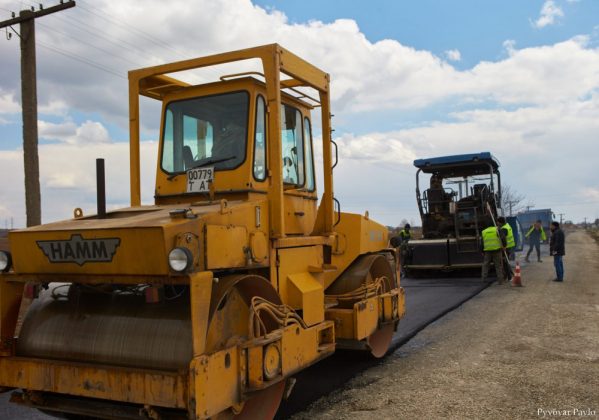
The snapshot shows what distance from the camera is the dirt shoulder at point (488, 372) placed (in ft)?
15.2

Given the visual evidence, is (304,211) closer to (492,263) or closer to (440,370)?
(440,370)

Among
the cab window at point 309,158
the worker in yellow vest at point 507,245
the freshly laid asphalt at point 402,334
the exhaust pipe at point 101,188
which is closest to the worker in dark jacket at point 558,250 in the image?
the worker in yellow vest at point 507,245

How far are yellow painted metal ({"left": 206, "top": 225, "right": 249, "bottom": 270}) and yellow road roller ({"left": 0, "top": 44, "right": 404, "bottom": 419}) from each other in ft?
0.04

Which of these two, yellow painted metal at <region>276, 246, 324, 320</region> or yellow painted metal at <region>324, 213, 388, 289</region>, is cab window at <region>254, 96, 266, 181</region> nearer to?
yellow painted metal at <region>276, 246, 324, 320</region>

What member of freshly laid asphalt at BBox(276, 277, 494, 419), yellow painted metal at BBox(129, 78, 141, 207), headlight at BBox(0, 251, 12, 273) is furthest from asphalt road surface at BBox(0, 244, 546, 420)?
yellow painted metal at BBox(129, 78, 141, 207)

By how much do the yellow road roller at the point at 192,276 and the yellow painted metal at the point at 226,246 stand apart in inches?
0.4

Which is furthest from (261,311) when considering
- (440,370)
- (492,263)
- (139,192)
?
(492,263)

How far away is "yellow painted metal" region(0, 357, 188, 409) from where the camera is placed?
10.3 feet

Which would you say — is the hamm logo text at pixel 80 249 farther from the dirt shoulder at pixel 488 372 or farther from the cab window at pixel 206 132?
the dirt shoulder at pixel 488 372

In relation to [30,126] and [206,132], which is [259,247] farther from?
[30,126]

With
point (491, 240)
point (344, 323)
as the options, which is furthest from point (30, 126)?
point (491, 240)

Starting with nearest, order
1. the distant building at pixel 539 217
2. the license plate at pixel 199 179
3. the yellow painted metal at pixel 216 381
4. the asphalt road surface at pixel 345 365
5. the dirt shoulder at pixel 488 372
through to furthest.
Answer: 1. the yellow painted metal at pixel 216 381
2. the license plate at pixel 199 179
3. the dirt shoulder at pixel 488 372
4. the asphalt road surface at pixel 345 365
5. the distant building at pixel 539 217

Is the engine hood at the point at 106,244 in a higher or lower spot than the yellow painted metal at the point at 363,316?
higher

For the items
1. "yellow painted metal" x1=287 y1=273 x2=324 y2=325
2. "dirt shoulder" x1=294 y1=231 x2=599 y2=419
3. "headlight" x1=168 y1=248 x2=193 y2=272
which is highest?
"headlight" x1=168 y1=248 x2=193 y2=272
